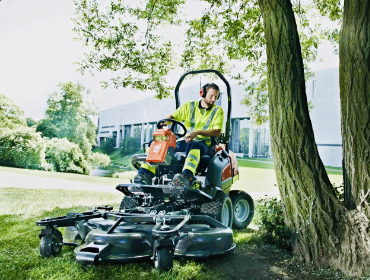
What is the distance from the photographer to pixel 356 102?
323 cm

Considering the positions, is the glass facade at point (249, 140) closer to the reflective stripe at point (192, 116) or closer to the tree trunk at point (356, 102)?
the reflective stripe at point (192, 116)

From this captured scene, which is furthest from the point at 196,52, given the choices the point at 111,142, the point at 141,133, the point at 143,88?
the point at 111,142

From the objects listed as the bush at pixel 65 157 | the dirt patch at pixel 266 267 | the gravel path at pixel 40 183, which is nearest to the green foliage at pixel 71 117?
the bush at pixel 65 157

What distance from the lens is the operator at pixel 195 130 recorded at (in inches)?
137

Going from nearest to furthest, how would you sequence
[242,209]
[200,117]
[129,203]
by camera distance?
[129,203] < [200,117] < [242,209]

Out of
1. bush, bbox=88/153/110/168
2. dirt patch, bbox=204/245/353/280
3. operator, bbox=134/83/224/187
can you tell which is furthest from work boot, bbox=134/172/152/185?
bush, bbox=88/153/110/168

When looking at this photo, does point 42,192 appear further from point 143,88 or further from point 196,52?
point 196,52

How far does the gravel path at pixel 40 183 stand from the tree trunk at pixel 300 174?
5.67m

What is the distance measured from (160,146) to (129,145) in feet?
19.8

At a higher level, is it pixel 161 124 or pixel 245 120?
pixel 245 120

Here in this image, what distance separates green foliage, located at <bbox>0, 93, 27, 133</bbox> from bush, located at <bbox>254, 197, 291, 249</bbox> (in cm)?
639

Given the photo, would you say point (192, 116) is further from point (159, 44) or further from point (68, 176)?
point (68, 176)

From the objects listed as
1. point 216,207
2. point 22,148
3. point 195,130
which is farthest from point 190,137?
point 22,148

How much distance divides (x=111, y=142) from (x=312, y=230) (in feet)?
23.6
